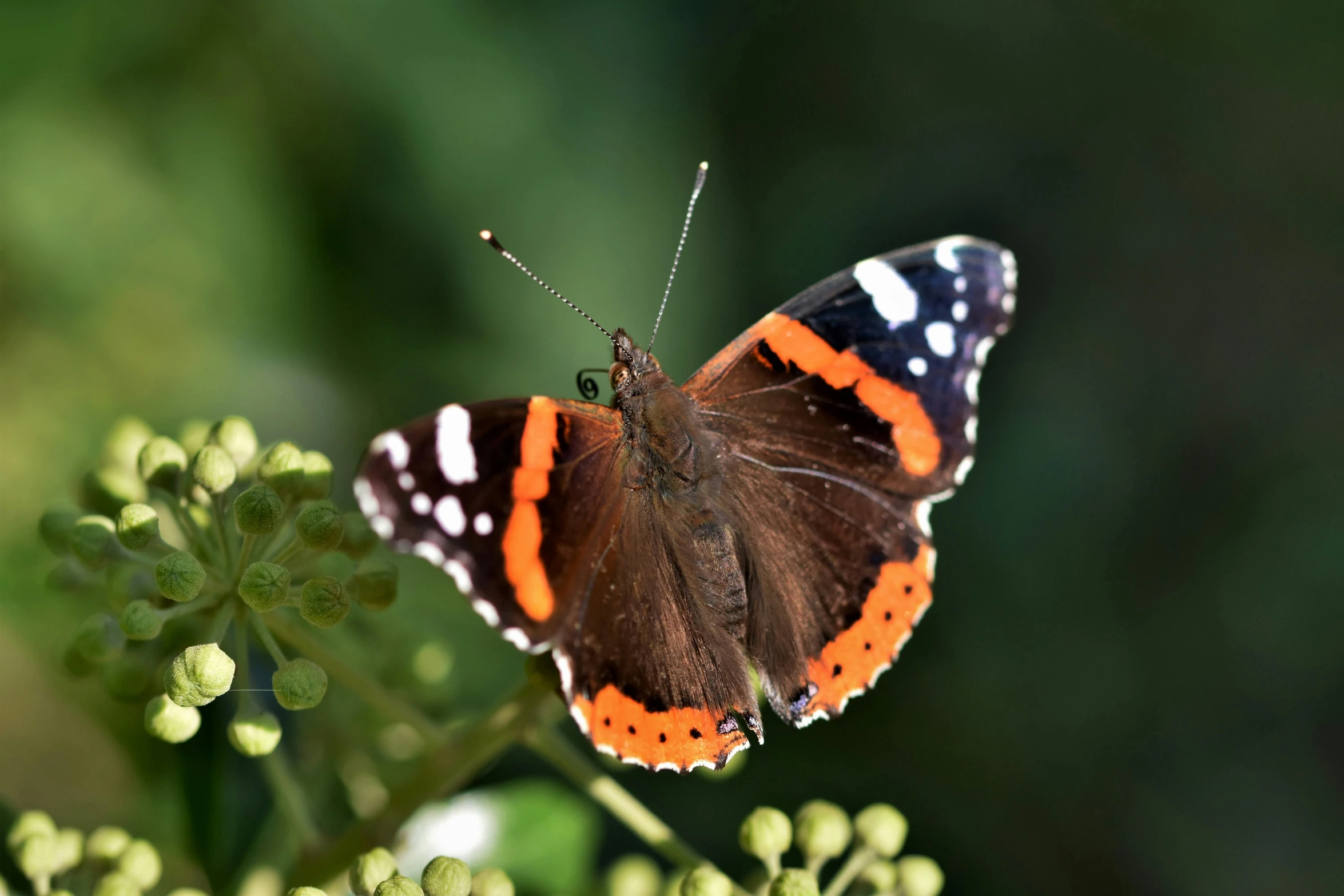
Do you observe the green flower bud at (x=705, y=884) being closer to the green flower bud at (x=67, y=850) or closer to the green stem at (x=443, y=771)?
the green stem at (x=443, y=771)

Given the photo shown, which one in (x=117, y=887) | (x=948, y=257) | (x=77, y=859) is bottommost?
(x=77, y=859)

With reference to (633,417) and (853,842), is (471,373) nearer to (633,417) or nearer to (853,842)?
(633,417)

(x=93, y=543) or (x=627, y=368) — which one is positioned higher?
(x=627, y=368)

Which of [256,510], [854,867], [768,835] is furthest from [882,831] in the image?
[256,510]

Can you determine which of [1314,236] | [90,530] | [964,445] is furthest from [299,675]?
[1314,236]

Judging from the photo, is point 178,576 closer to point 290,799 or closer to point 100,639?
point 100,639

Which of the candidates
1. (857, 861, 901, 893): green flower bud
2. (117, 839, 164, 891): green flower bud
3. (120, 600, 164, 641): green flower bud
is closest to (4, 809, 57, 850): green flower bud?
(117, 839, 164, 891): green flower bud

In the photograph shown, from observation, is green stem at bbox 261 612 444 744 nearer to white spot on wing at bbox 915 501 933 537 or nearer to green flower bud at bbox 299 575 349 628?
green flower bud at bbox 299 575 349 628
